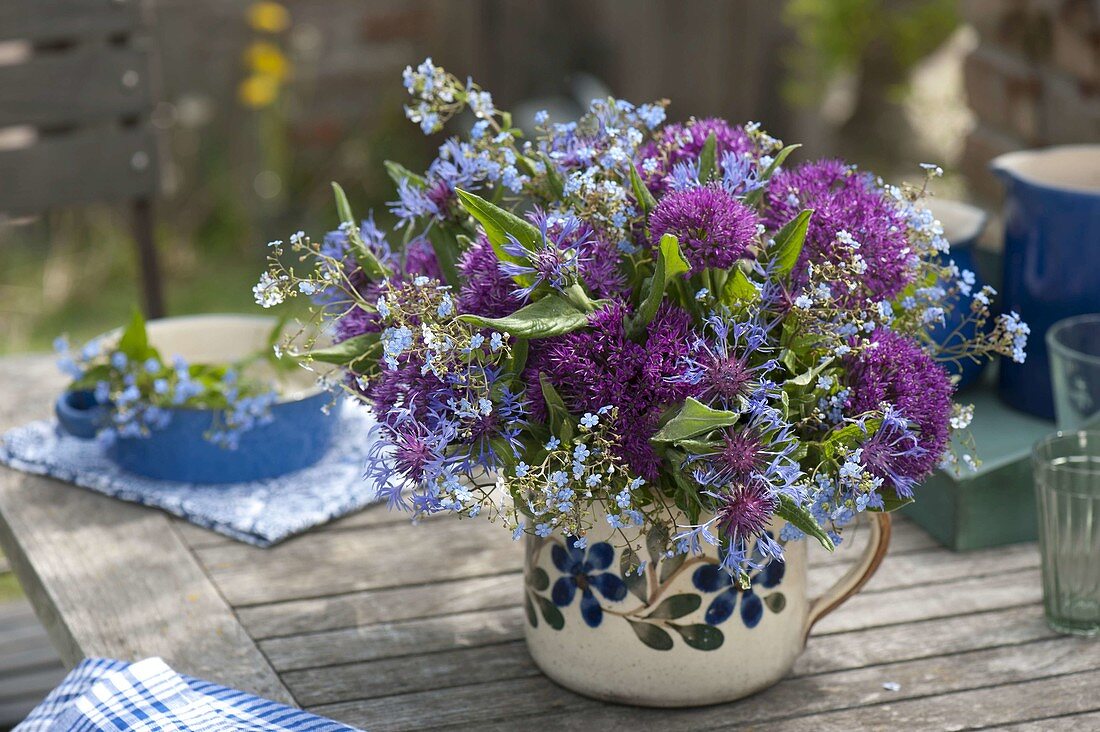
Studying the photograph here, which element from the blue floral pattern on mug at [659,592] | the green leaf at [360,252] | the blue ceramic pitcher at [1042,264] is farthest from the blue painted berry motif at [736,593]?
the blue ceramic pitcher at [1042,264]

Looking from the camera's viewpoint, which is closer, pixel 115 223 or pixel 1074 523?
pixel 1074 523

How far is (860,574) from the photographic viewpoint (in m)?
1.01

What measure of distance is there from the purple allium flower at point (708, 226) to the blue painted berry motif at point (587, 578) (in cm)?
22

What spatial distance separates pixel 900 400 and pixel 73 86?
1.65 metres

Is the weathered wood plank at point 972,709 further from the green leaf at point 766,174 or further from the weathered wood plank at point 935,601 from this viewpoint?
the green leaf at point 766,174

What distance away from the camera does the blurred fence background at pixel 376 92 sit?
12.6ft

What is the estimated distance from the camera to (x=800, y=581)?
101 centimetres

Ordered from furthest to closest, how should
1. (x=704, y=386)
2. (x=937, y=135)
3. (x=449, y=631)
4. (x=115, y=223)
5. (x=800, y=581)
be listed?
(x=937, y=135)
(x=115, y=223)
(x=449, y=631)
(x=800, y=581)
(x=704, y=386)

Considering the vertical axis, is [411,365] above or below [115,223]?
above

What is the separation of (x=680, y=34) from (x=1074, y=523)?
3172mm

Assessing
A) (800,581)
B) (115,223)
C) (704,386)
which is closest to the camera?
(704,386)

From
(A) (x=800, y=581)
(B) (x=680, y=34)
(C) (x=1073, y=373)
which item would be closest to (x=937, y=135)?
(B) (x=680, y=34)

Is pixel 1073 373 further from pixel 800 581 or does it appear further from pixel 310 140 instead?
pixel 310 140

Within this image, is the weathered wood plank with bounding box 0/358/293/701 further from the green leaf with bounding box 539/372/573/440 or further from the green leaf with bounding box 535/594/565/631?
the green leaf with bounding box 539/372/573/440
